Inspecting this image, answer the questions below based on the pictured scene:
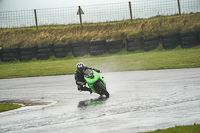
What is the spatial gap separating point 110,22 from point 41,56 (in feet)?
28.9

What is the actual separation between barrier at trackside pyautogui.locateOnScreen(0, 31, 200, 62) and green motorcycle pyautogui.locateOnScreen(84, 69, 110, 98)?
14103 mm

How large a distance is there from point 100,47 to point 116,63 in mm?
3873

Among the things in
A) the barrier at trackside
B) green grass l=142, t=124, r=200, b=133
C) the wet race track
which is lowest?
the wet race track

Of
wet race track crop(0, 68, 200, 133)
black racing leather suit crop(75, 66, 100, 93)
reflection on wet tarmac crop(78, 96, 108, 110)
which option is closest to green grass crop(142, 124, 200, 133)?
wet race track crop(0, 68, 200, 133)

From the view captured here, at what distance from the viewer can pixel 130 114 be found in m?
8.05

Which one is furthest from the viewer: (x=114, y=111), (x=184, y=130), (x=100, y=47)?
(x=100, y=47)

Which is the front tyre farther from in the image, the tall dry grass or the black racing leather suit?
the tall dry grass

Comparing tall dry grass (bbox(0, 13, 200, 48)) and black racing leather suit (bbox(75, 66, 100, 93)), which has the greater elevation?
tall dry grass (bbox(0, 13, 200, 48))

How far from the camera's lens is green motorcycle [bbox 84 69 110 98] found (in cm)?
1151

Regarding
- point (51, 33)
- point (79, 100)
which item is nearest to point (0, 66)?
point (51, 33)

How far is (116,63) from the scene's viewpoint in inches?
954

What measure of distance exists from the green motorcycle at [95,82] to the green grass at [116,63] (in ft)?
27.2

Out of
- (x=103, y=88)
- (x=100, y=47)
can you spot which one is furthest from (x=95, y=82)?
(x=100, y=47)

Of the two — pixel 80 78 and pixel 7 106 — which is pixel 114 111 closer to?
pixel 7 106
